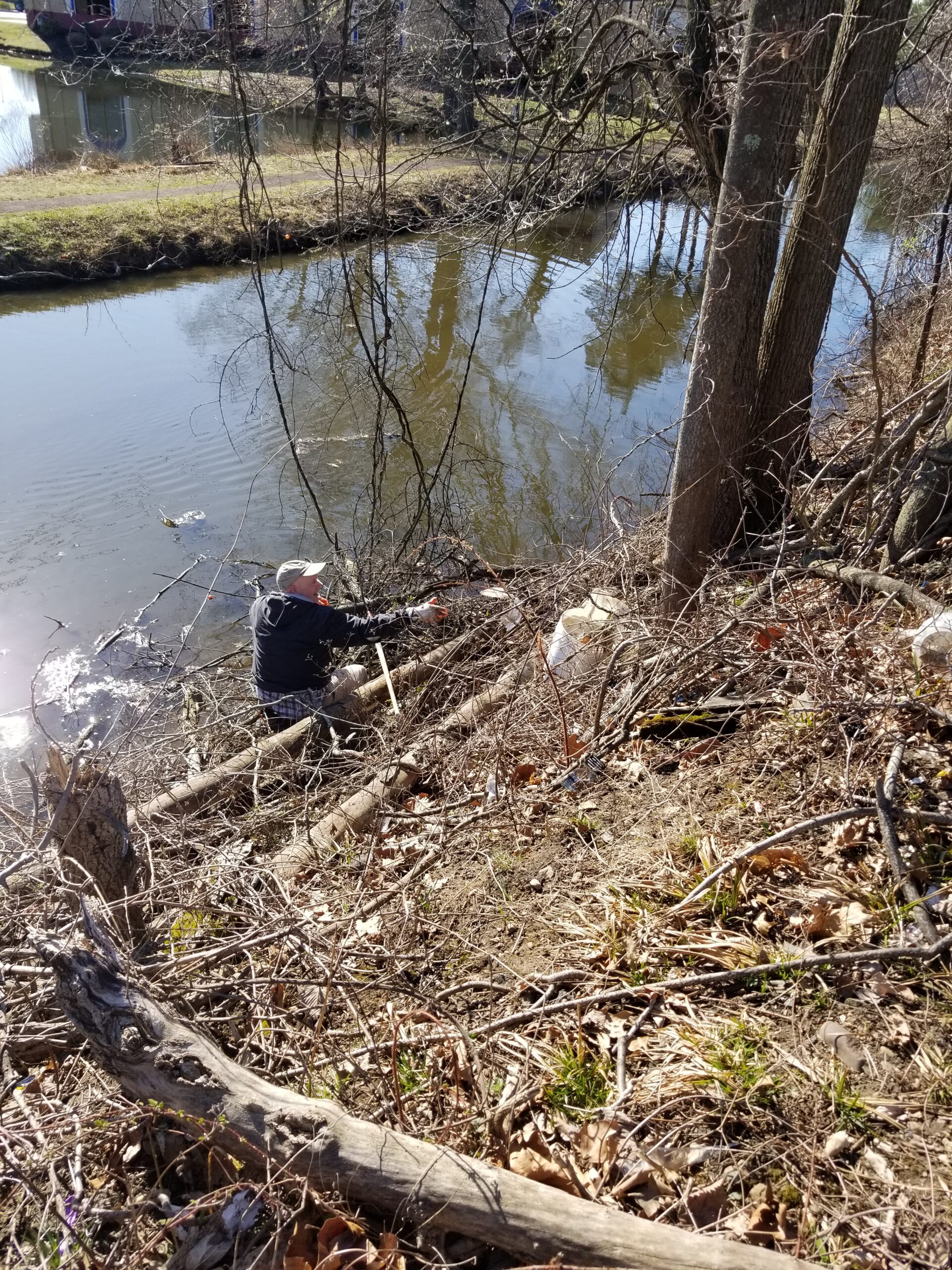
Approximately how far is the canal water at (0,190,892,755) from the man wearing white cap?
1.71m

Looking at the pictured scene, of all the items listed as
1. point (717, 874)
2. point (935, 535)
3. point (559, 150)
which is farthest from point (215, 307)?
point (717, 874)

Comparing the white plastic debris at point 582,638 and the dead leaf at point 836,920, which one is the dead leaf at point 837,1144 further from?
the white plastic debris at point 582,638

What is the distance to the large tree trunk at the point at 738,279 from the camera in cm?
446

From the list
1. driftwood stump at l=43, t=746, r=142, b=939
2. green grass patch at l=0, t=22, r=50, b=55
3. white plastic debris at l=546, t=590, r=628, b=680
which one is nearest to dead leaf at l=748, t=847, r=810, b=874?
white plastic debris at l=546, t=590, r=628, b=680

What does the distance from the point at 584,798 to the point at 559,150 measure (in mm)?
4786

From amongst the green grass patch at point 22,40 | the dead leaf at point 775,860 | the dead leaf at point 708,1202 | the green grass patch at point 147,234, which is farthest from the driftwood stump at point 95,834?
the green grass patch at point 22,40

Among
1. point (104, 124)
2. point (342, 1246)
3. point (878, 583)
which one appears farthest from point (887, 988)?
point (104, 124)

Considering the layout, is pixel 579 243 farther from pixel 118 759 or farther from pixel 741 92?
pixel 118 759

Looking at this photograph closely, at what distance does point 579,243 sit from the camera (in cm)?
1778

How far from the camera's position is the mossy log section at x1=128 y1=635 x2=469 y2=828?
15.7 ft

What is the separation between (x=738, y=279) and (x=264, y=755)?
4.01 metres

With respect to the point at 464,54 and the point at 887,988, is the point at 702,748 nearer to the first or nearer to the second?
the point at 887,988

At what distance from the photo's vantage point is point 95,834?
3.09 meters

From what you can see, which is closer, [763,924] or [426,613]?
[763,924]
